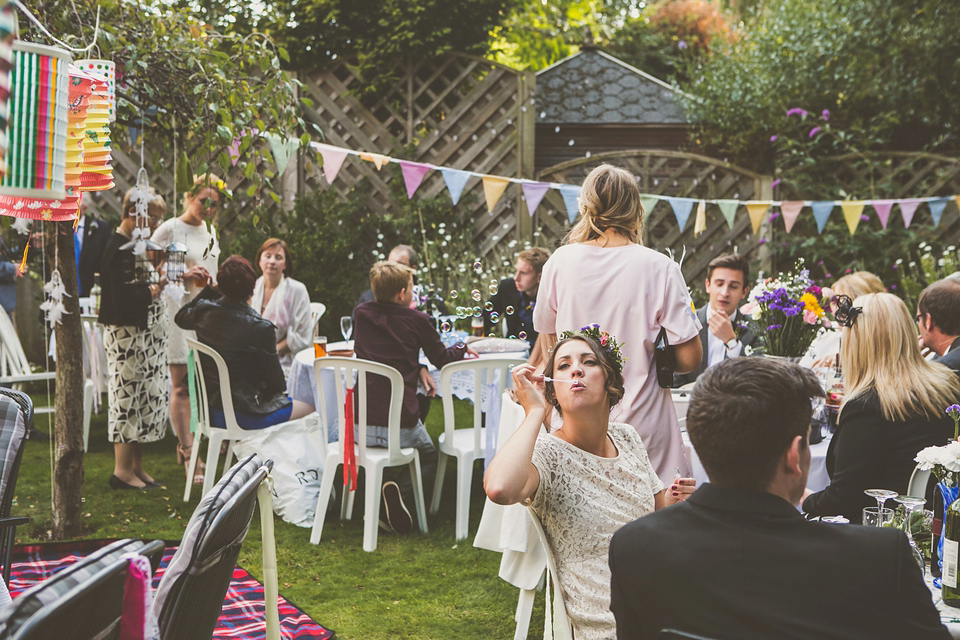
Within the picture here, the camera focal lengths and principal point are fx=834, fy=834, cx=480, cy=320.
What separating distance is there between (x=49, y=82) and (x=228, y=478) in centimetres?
80

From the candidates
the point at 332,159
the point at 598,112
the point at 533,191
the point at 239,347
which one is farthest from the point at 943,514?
the point at 598,112

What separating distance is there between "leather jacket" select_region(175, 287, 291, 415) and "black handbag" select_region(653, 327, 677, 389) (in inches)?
81.0

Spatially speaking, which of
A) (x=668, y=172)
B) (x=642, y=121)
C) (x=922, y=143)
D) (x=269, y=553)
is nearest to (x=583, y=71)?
(x=642, y=121)

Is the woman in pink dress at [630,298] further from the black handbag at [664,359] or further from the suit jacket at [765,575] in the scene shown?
the suit jacket at [765,575]

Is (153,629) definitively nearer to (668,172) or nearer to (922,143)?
(668,172)

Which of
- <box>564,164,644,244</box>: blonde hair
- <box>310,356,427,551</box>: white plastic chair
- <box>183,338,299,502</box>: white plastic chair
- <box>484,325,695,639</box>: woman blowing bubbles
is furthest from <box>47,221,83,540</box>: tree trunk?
<box>484,325,695,639</box>: woman blowing bubbles

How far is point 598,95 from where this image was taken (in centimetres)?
884

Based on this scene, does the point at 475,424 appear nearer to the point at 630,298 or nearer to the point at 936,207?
the point at 630,298

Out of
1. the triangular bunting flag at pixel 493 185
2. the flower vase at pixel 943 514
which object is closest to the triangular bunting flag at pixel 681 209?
the triangular bunting flag at pixel 493 185

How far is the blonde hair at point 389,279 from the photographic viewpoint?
3.54m

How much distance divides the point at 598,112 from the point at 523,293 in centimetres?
483

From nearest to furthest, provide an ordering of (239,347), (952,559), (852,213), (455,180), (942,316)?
(952,559)
(942,316)
(239,347)
(455,180)
(852,213)

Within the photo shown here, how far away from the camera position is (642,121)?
8711 mm

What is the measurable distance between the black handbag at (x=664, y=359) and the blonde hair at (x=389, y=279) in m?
1.52
